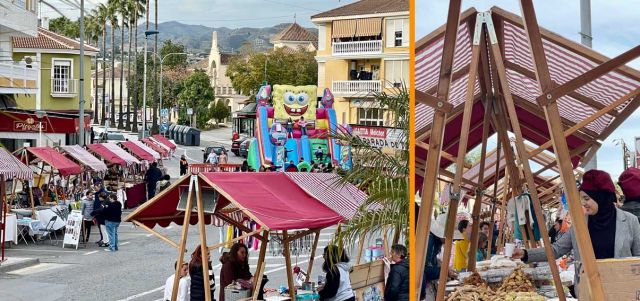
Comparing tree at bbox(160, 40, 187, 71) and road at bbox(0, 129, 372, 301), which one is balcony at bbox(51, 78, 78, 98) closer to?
road at bbox(0, 129, 372, 301)

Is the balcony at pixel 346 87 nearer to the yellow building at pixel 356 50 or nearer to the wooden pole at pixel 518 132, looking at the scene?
the yellow building at pixel 356 50

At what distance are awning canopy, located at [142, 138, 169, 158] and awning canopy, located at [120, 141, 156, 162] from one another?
3.62 meters

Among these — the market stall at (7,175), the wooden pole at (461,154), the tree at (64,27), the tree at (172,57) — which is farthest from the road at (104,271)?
the tree at (172,57)

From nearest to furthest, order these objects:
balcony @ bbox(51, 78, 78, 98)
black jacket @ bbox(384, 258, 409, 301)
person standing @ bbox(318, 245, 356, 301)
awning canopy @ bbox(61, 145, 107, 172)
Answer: black jacket @ bbox(384, 258, 409, 301) < person standing @ bbox(318, 245, 356, 301) < awning canopy @ bbox(61, 145, 107, 172) < balcony @ bbox(51, 78, 78, 98)

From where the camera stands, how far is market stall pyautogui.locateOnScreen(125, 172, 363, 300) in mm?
10531

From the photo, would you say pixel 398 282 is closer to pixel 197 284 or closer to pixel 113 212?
pixel 197 284

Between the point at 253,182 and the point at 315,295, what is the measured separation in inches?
63.7

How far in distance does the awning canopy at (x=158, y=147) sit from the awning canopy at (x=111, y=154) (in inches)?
341

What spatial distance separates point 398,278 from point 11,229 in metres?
14.5

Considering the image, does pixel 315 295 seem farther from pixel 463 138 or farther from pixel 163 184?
pixel 163 184

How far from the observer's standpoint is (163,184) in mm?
31250

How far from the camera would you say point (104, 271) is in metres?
19.7

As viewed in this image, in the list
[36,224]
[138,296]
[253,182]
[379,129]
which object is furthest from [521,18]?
[36,224]

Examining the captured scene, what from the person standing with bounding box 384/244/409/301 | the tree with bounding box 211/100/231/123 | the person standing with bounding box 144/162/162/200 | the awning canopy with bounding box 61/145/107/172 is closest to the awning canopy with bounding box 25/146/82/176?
the awning canopy with bounding box 61/145/107/172
